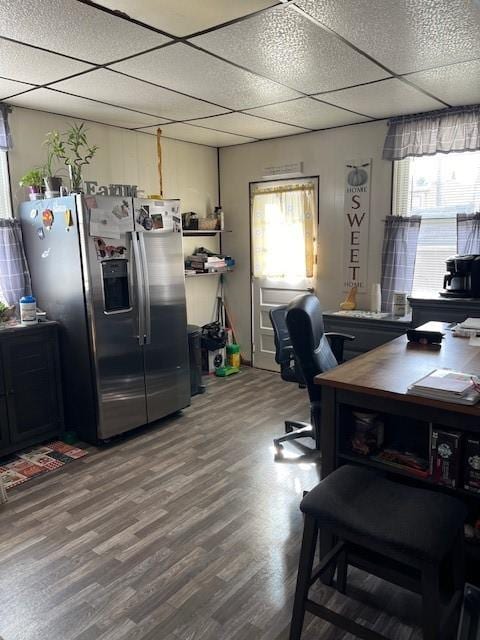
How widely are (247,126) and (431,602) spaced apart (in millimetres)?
3907

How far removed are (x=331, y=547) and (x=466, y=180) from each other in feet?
10.1

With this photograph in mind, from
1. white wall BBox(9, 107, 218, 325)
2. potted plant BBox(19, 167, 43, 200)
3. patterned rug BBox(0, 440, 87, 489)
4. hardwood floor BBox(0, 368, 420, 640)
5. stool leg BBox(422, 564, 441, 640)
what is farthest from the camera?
white wall BBox(9, 107, 218, 325)

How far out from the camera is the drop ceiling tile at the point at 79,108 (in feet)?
10.7

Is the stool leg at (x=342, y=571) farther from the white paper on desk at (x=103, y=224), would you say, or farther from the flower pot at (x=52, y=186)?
the flower pot at (x=52, y=186)

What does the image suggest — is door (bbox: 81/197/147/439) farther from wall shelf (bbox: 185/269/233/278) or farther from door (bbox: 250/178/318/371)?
door (bbox: 250/178/318/371)

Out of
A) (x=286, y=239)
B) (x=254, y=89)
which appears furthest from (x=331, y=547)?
(x=286, y=239)

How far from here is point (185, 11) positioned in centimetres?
202

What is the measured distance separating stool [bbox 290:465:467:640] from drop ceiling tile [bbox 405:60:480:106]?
244cm

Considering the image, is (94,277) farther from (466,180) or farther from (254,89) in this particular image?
(466,180)

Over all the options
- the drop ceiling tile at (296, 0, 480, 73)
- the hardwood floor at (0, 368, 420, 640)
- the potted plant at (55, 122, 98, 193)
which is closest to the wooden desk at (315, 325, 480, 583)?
the hardwood floor at (0, 368, 420, 640)

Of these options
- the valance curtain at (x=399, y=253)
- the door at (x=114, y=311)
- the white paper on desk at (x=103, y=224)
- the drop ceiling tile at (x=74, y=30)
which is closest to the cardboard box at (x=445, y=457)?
the drop ceiling tile at (x=74, y=30)

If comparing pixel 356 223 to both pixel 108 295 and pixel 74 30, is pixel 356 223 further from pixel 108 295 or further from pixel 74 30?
pixel 74 30

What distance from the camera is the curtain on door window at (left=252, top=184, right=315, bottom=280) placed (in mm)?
4758

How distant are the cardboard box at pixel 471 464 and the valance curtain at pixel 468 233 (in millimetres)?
2435
